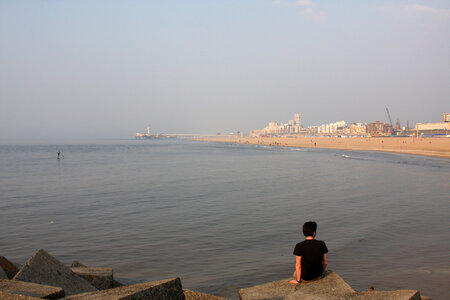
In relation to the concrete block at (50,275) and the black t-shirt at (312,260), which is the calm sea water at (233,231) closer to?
the concrete block at (50,275)

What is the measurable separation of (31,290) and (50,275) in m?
1.07

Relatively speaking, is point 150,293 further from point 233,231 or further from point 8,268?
point 233,231

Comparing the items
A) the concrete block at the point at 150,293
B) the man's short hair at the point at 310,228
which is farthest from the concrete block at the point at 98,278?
the man's short hair at the point at 310,228

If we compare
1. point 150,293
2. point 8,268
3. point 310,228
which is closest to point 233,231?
point 8,268

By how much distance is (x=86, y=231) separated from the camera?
1235 cm

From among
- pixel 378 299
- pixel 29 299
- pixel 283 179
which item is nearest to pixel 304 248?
pixel 378 299

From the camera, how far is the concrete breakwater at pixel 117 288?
422 centimetres

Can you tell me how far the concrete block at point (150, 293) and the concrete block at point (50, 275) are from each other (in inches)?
45.7

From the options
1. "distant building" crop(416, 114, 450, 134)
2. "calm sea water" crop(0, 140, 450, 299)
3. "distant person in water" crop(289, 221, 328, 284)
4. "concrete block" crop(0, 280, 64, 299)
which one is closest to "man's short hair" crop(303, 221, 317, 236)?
"distant person in water" crop(289, 221, 328, 284)

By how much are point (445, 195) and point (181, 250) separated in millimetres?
15960

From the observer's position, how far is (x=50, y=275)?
5.70 m

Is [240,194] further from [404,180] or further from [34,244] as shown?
[404,180]

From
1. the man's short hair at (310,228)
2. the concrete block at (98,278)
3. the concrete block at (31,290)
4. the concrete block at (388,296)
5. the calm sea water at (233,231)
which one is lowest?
the calm sea water at (233,231)

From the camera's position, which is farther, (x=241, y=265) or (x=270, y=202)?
(x=270, y=202)
